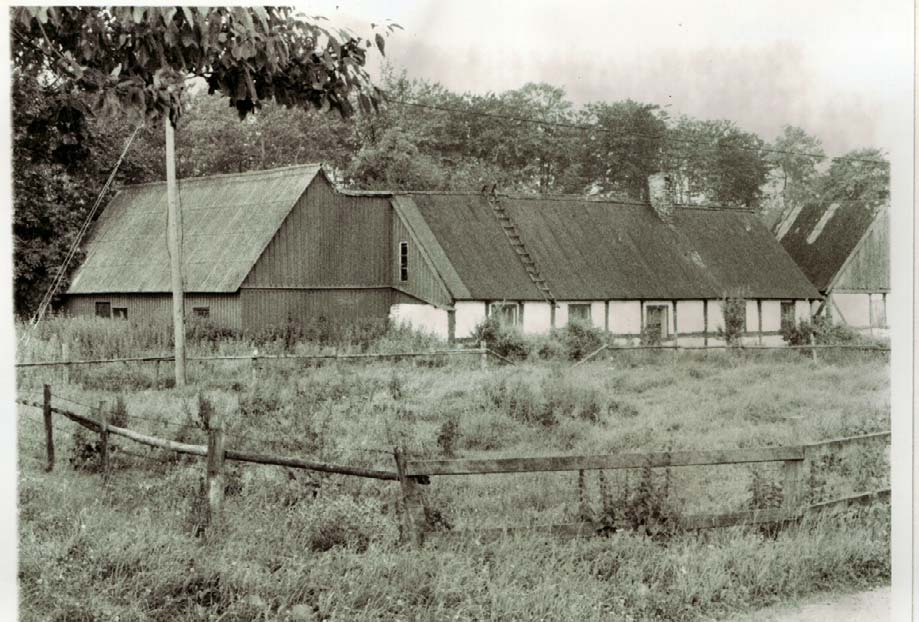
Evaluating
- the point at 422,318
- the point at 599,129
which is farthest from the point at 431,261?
the point at 599,129

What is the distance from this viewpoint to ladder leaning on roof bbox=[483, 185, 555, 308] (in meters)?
19.0

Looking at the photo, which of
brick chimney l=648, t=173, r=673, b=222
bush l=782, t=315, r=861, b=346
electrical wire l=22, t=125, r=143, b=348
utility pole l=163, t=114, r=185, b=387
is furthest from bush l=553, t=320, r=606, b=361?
electrical wire l=22, t=125, r=143, b=348

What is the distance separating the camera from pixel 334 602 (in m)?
5.85

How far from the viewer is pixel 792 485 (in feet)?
23.8

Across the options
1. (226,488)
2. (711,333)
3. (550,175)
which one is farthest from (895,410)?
(711,333)

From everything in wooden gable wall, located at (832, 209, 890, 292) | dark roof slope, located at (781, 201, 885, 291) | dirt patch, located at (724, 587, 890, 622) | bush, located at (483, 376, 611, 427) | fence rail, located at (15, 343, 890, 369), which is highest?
dark roof slope, located at (781, 201, 885, 291)

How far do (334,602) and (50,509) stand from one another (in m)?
2.51

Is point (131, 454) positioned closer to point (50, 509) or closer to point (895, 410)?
point (50, 509)

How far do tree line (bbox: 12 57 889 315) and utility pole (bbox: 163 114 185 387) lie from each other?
27 cm

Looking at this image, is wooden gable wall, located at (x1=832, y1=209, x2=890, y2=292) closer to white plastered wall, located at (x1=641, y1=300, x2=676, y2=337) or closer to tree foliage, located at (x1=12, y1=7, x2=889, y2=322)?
tree foliage, located at (x1=12, y1=7, x2=889, y2=322)

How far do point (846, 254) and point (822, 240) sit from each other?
2.41 meters

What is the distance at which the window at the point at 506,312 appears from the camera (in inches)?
695

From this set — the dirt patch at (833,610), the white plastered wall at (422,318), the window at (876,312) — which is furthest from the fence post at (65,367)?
the window at (876,312)

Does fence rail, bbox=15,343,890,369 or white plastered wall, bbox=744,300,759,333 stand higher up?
white plastered wall, bbox=744,300,759,333
